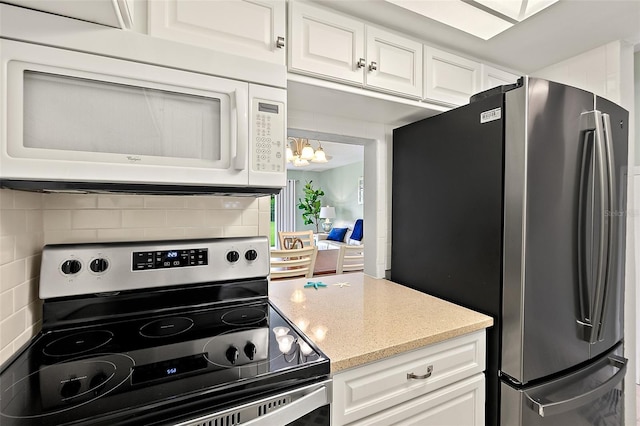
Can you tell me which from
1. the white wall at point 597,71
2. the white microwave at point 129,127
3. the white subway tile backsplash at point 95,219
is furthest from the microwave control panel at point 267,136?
the white wall at point 597,71

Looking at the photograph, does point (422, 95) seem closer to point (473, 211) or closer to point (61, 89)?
point (473, 211)

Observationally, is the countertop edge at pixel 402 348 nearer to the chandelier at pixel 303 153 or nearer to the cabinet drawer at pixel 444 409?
the cabinet drawer at pixel 444 409

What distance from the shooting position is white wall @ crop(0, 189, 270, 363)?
0.81 metres

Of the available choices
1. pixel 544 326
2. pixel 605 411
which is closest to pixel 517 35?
pixel 544 326

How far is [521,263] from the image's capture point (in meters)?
1.03

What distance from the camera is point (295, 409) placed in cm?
73

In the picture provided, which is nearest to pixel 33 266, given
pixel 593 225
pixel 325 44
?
pixel 325 44

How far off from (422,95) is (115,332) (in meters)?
1.56

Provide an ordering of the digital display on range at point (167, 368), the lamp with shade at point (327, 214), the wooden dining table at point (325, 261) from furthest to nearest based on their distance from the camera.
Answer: the lamp with shade at point (327, 214)
the wooden dining table at point (325, 261)
the digital display on range at point (167, 368)

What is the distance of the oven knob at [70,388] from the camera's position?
643 mm

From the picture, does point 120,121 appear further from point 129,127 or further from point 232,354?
point 232,354

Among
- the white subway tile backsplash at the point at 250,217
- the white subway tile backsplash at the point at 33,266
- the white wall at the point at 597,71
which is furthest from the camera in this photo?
the white wall at the point at 597,71

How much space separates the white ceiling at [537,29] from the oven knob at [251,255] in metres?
1.05

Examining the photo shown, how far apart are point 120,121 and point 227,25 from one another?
481mm
